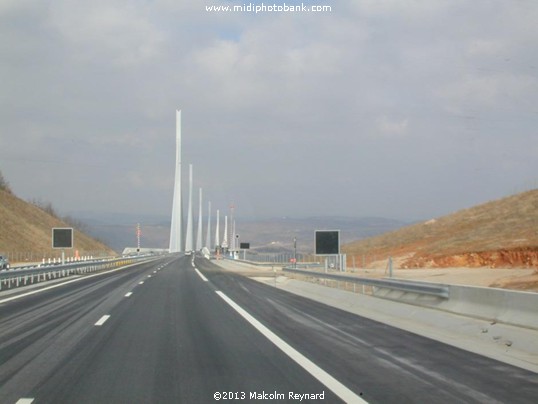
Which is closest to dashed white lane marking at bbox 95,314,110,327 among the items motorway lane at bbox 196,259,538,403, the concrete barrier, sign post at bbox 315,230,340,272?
motorway lane at bbox 196,259,538,403

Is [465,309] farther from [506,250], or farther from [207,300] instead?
[506,250]

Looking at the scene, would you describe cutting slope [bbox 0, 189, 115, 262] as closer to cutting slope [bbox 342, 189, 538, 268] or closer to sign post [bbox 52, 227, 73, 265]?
sign post [bbox 52, 227, 73, 265]

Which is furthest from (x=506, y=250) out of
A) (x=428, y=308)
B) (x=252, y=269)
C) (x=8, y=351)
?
(x=8, y=351)

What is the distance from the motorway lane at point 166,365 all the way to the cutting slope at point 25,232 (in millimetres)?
73876

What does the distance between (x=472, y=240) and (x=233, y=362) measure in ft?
180

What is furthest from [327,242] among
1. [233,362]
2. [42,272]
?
[233,362]

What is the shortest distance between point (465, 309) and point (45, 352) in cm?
898

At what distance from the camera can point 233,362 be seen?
1182cm

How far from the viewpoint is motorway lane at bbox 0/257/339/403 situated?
9.48 m

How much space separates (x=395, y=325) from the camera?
17.4 m

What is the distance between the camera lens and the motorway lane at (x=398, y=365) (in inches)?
371

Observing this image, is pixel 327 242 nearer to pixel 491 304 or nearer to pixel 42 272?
pixel 42 272

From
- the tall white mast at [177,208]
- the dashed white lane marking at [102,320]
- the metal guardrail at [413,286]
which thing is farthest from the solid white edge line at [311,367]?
the tall white mast at [177,208]

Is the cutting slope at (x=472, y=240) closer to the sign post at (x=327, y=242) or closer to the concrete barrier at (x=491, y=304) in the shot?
the sign post at (x=327, y=242)
